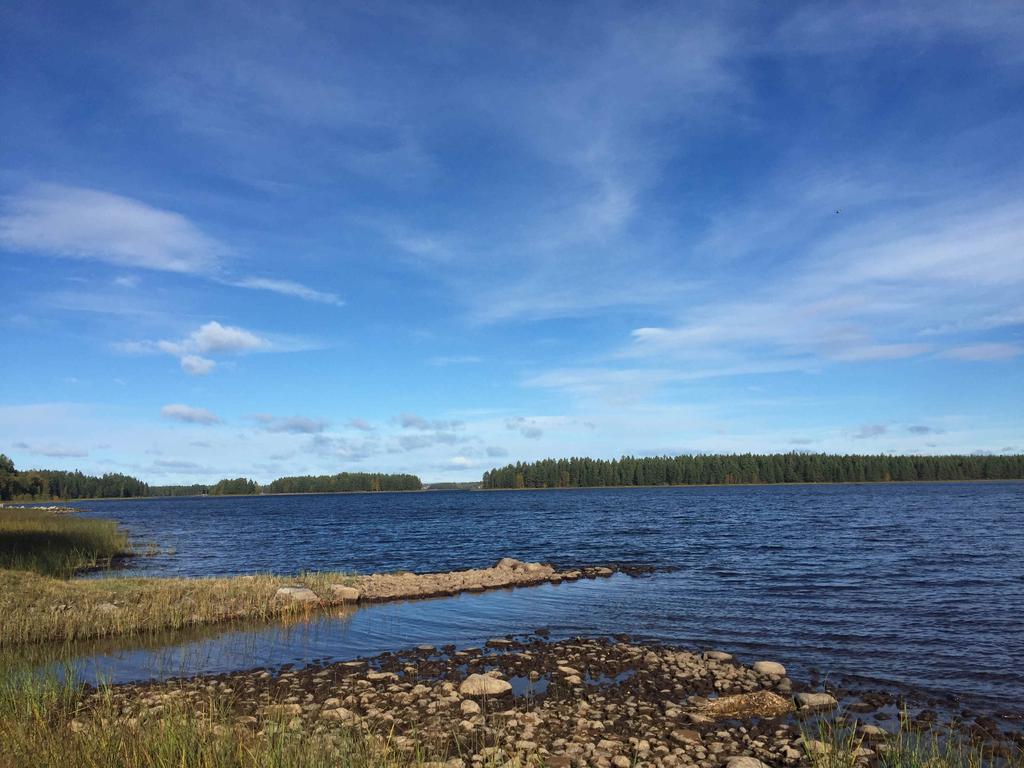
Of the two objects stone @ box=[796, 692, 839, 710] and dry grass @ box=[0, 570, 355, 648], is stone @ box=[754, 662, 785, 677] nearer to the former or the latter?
stone @ box=[796, 692, 839, 710]

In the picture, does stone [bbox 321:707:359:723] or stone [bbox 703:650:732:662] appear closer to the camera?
stone [bbox 321:707:359:723]

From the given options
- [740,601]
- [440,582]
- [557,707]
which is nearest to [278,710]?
[557,707]

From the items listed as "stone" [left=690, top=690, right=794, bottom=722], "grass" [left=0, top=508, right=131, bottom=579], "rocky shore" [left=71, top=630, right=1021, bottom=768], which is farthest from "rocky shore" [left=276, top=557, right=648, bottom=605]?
"stone" [left=690, top=690, right=794, bottom=722]

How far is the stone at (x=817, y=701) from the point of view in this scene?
14.2 metres

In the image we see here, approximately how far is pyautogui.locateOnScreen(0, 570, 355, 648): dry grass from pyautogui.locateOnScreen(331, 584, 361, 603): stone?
34cm

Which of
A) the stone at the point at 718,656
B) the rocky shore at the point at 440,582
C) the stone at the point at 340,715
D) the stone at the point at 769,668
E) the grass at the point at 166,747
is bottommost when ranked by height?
the rocky shore at the point at 440,582

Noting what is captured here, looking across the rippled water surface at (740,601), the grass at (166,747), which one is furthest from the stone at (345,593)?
the grass at (166,747)

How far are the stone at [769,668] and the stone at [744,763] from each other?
6.09 m

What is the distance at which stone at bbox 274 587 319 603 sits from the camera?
87.8 ft

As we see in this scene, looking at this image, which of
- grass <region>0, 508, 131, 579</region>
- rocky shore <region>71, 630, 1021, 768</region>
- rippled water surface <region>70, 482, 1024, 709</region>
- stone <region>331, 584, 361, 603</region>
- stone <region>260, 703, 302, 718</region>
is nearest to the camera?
rocky shore <region>71, 630, 1021, 768</region>

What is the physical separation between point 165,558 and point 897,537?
5566cm

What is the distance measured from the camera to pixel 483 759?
11094 mm

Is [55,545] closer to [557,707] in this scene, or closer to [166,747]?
[557,707]

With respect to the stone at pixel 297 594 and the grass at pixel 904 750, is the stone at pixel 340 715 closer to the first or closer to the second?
the grass at pixel 904 750
